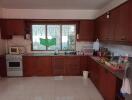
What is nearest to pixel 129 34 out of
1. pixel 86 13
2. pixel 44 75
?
pixel 86 13

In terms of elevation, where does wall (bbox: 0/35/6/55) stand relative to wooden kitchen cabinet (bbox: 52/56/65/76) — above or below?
above

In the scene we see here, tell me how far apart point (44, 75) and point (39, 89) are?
1241mm

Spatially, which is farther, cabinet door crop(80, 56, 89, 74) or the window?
the window

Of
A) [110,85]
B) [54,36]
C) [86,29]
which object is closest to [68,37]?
[54,36]

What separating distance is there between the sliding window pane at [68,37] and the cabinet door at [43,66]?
908 millimetres

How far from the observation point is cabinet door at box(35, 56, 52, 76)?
5035 mm

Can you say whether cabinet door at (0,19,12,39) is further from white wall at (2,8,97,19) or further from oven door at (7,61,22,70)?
oven door at (7,61,22,70)

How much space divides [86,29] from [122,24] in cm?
249

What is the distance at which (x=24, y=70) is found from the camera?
16.5 feet

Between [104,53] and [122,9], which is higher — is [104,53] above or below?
below

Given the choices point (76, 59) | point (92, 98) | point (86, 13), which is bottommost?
point (92, 98)

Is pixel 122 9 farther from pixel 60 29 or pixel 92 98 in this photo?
pixel 60 29

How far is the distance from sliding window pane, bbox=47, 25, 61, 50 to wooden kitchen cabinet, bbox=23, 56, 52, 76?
2.28ft

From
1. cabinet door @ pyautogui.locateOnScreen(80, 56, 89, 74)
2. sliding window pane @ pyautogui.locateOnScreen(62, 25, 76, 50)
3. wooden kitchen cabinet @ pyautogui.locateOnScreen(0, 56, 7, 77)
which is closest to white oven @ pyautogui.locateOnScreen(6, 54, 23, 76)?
wooden kitchen cabinet @ pyautogui.locateOnScreen(0, 56, 7, 77)
